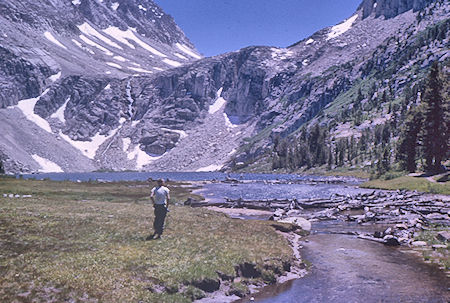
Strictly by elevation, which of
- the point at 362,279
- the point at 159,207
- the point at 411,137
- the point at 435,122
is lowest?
the point at 362,279

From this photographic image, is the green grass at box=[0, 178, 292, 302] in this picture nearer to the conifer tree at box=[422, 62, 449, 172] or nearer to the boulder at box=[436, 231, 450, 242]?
the boulder at box=[436, 231, 450, 242]

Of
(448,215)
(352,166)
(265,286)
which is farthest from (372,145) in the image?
(265,286)

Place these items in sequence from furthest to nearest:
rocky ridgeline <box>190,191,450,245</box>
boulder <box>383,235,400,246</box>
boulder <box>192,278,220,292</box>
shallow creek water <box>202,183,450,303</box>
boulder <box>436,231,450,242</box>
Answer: rocky ridgeline <box>190,191,450,245</box>
boulder <box>383,235,400,246</box>
boulder <box>436,231,450,242</box>
shallow creek water <box>202,183,450,303</box>
boulder <box>192,278,220,292</box>

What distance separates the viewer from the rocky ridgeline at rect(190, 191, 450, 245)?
1187 inches

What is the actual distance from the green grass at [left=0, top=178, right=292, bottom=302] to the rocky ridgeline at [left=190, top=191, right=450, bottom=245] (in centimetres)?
1116

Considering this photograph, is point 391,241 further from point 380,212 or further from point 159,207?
point 159,207

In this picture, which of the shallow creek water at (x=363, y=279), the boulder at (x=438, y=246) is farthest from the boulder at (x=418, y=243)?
the shallow creek water at (x=363, y=279)

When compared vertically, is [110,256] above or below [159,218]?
below

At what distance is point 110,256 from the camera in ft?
54.7

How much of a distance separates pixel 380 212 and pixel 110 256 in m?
34.7

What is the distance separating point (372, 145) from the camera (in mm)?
172625

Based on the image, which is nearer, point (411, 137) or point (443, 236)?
point (443, 236)

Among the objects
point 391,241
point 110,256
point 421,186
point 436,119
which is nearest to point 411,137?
point 436,119

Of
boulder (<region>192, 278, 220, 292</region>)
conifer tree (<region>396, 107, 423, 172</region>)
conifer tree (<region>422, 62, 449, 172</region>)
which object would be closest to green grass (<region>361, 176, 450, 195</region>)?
conifer tree (<region>422, 62, 449, 172</region>)
